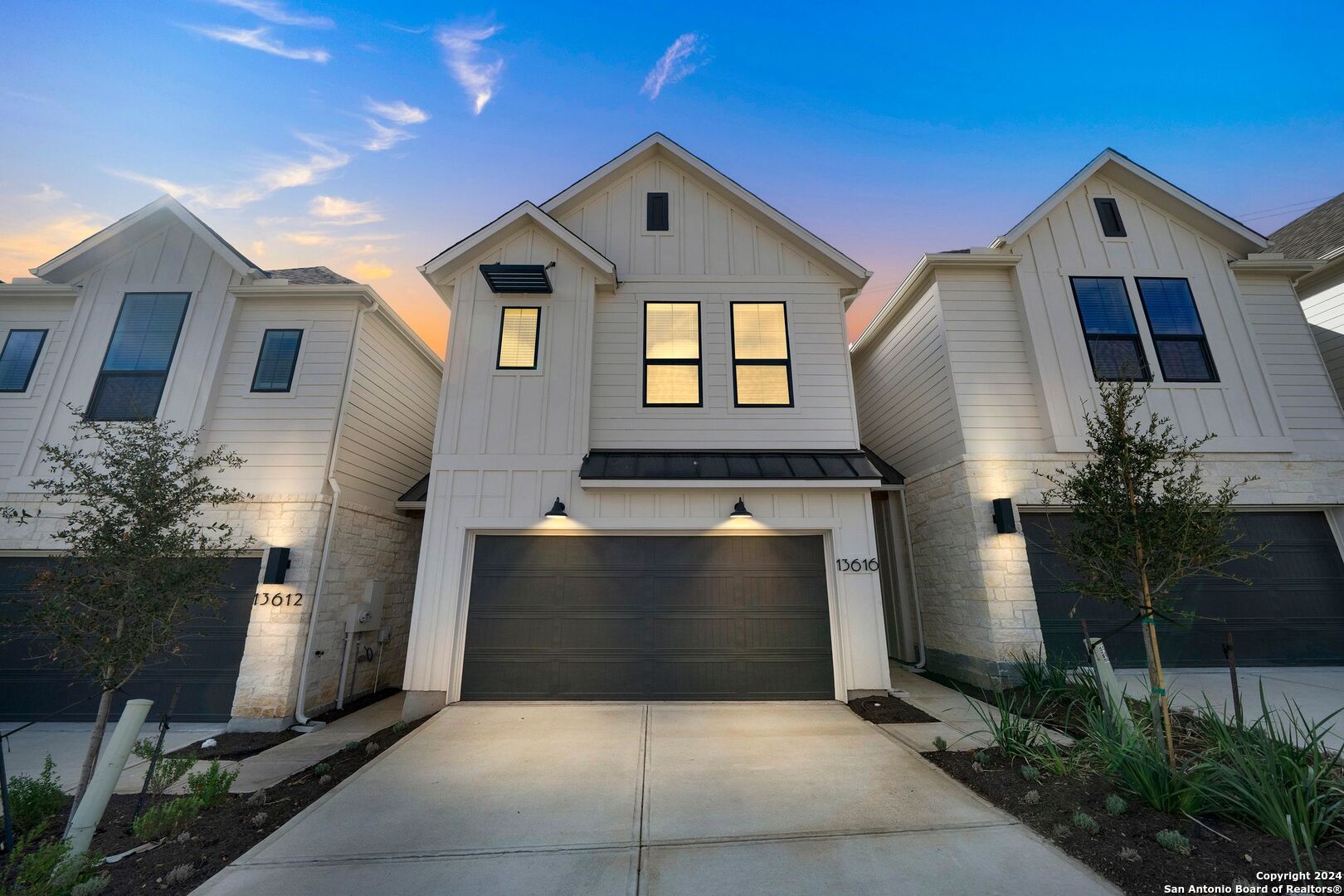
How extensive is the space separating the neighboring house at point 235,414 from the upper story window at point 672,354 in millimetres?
4768

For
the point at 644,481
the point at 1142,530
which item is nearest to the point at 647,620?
the point at 644,481

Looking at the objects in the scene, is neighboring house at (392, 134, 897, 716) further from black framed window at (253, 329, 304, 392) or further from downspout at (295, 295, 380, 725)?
black framed window at (253, 329, 304, 392)

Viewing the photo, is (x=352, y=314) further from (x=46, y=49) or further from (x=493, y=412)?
(x=46, y=49)

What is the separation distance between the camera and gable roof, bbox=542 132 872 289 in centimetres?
828

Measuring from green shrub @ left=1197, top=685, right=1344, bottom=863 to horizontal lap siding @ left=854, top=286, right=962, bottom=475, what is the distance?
483 cm

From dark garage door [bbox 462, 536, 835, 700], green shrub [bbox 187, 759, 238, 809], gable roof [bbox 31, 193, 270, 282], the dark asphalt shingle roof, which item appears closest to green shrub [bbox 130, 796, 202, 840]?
green shrub [bbox 187, 759, 238, 809]

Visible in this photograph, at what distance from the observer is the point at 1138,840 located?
121 inches

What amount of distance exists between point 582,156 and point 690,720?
986cm

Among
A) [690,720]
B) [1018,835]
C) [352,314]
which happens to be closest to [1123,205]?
[1018,835]

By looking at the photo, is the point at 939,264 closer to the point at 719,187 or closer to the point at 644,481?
the point at 719,187

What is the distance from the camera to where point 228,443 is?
7441 millimetres

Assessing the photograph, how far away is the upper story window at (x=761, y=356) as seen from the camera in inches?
312

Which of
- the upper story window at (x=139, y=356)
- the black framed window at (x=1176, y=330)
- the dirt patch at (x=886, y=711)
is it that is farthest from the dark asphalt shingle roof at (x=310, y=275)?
the black framed window at (x=1176, y=330)

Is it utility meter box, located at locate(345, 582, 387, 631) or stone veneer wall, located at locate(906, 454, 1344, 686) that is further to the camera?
utility meter box, located at locate(345, 582, 387, 631)
